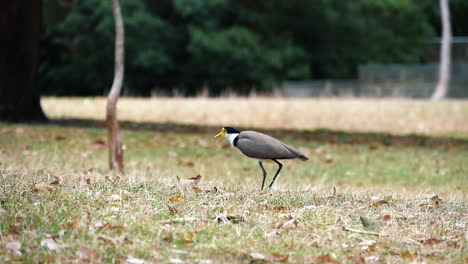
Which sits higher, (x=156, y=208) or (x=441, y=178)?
(x=156, y=208)

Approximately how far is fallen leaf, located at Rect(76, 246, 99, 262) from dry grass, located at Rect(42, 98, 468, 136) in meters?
11.2

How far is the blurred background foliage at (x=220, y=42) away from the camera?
30.9m

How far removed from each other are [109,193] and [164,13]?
28745mm

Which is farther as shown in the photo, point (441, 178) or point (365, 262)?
point (441, 178)

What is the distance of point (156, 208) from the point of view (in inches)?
205

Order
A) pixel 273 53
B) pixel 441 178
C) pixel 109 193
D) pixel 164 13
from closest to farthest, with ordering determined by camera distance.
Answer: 1. pixel 109 193
2. pixel 441 178
3. pixel 273 53
4. pixel 164 13

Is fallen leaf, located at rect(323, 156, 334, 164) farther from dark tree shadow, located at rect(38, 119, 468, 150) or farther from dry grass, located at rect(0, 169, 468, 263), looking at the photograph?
dry grass, located at rect(0, 169, 468, 263)

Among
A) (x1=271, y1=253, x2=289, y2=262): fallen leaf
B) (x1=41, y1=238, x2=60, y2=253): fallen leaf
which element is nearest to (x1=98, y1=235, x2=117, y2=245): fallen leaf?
(x1=41, y1=238, x2=60, y2=253): fallen leaf

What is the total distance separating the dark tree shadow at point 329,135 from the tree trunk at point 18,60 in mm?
609

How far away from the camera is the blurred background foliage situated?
3089 centimetres

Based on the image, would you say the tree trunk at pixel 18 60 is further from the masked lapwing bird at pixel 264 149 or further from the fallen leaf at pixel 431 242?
the fallen leaf at pixel 431 242

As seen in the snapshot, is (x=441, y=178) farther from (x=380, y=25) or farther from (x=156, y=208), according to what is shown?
(x=380, y=25)

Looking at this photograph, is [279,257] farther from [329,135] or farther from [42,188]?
[329,135]

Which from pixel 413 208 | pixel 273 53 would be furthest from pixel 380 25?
pixel 413 208
